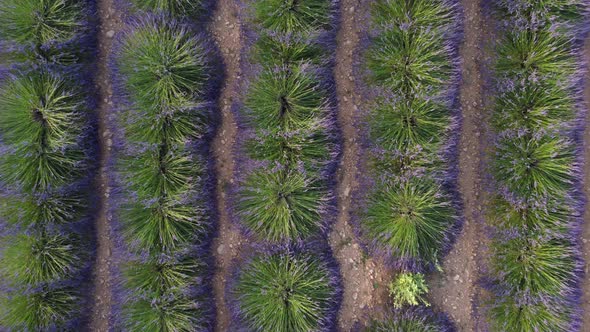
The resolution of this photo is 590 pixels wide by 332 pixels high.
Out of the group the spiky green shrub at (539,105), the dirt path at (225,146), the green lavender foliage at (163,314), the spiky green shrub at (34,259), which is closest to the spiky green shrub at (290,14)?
the dirt path at (225,146)

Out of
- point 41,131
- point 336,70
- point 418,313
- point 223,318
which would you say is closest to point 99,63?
point 41,131

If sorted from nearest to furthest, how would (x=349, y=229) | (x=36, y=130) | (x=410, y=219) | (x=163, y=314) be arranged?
(x=36, y=130), (x=163, y=314), (x=410, y=219), (x=349, y=229)

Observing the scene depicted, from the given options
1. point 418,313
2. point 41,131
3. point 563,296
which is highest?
point 41,131

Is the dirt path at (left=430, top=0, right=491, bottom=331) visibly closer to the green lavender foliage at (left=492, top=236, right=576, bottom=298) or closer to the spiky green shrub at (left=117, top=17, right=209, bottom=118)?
the green lavender foliage at (left=492, top=236, right=576, bottom=298)

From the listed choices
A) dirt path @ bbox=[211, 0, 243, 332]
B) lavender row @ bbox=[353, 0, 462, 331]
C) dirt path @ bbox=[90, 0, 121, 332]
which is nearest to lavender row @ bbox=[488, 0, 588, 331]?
lavender row @ bbox=[353, 0, 462, 331]

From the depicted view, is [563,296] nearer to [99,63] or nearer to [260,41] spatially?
[260,41]

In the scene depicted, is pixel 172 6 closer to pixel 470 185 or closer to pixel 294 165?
pixel 294 165

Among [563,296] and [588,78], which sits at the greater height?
[588,78]

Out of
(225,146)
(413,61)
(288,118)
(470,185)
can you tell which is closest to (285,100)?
(288,118)
